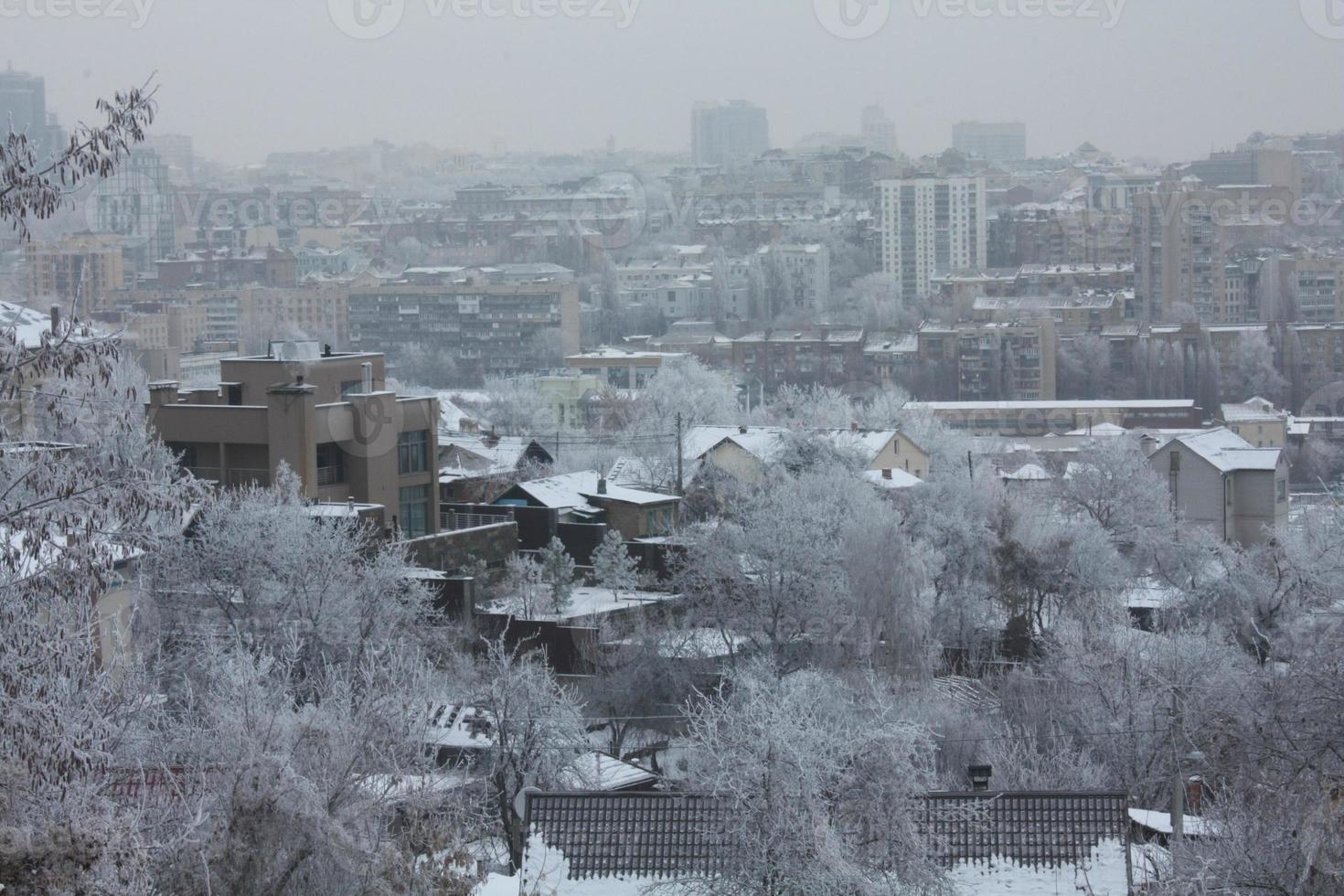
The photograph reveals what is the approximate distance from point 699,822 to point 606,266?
59637 millimetres

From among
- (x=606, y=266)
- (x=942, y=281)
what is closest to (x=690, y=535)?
(x=942, y=281)

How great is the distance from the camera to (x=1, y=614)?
335 cm

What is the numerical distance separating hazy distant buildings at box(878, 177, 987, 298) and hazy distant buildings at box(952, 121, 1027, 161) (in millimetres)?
41026

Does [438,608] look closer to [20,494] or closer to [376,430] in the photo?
[376,430]

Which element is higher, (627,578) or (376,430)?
(376,430)

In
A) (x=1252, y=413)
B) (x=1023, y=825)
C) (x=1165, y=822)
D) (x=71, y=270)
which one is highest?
(x=71, y=270)

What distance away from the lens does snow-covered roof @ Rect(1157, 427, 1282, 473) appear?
1684 cm

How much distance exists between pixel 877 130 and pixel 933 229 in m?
42.9

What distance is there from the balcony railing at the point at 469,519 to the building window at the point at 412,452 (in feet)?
1.77

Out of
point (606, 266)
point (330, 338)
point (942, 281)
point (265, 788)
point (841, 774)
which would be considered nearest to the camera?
point (265, 788)

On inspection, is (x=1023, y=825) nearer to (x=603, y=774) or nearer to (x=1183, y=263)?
(x=603, y=774)

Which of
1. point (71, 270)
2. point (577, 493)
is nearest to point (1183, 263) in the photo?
point (71, 270)

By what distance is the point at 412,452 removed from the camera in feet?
40.4

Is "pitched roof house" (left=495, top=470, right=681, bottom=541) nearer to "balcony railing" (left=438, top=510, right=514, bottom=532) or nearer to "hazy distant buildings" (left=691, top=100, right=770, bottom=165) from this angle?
"balcony railing" (left=438, top=510, right=514, bottom=532)
